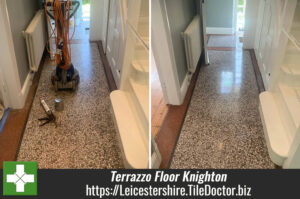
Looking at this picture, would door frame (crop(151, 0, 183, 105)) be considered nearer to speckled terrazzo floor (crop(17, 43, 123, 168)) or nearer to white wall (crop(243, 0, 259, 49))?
speckled terrazzo floor (crop(17, 43, 123, 168))

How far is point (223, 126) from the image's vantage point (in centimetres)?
266

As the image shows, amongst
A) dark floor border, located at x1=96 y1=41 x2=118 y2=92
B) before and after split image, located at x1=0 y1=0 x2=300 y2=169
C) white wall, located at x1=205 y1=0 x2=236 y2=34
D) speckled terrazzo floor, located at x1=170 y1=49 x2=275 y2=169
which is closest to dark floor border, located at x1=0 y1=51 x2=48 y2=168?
before and after split image, located at x1=0 y1=0 x2=300 y2=169

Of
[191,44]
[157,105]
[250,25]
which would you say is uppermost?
[191,44]

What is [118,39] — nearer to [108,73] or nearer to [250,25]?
[108,73]

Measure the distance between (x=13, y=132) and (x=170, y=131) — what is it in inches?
48.1

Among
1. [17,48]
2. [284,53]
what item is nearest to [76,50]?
[17,48]

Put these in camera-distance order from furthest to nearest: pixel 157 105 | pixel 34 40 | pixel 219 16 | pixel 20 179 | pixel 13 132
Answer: pixel 219 16 < pixel 34 40 < pixel 157 105 < pixel 13 132 < pixel 20 179

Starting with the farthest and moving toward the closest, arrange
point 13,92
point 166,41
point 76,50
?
point 76,50 → point 13,92 → point 166,41

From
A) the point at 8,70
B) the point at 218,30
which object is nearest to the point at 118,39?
the point at 8,70

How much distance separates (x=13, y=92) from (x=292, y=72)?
2286 mm

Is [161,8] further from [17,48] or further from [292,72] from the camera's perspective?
[17,48]

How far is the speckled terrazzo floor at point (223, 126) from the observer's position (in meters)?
2.27

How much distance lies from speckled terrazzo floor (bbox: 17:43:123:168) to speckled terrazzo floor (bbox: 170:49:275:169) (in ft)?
1.78

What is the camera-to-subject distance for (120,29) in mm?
3160
